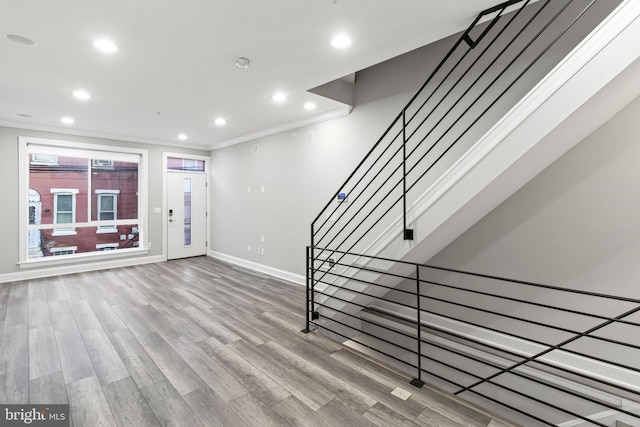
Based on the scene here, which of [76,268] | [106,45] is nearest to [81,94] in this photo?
[106,45]

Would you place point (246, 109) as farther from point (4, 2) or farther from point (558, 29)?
point (558, 29)

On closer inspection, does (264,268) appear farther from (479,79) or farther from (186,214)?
(479,79)

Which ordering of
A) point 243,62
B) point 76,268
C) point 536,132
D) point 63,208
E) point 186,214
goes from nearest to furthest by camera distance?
point 536,132, point 243,62, point 76,268, point 63,208, point 186,214

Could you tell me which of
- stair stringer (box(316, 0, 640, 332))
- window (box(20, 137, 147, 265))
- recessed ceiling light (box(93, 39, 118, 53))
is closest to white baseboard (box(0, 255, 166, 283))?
window (box(20, 137, 147, 265))

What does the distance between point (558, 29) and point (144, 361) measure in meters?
4.54

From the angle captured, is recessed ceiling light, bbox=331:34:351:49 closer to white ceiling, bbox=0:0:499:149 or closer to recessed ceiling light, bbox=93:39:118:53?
white ceiling, bbox=0:0:499:149

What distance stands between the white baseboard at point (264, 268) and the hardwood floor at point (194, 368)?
0.71m

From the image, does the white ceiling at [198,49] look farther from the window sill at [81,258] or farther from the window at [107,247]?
the window at [107,247]

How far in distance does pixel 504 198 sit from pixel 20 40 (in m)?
4.34

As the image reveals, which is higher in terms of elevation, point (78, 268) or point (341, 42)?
point (341, 42)

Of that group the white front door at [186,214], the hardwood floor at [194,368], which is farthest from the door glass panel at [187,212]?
the hardwood floor at [194,368]

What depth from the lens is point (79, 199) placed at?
5.71 metres

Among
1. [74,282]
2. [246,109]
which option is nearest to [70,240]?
[74,282]

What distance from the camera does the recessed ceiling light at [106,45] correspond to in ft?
8.02
